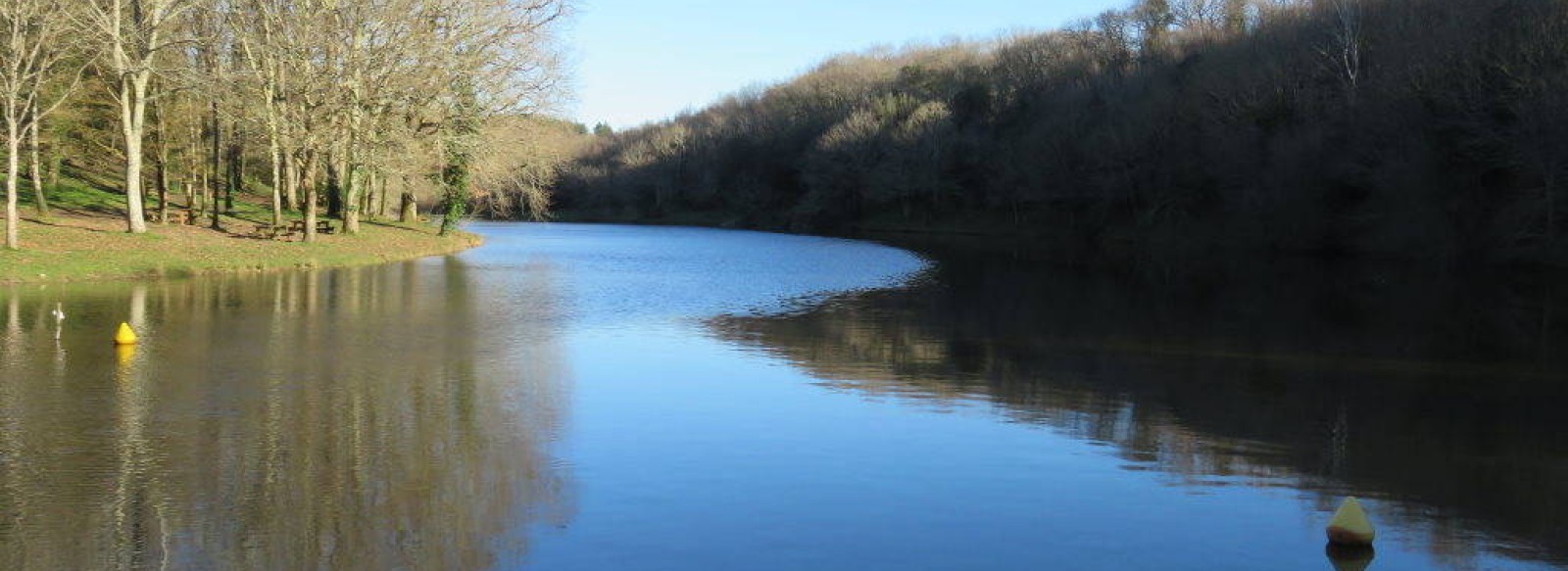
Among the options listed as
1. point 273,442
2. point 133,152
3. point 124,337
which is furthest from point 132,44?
point 273,442

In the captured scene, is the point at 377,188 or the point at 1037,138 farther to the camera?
the point at 1037,138

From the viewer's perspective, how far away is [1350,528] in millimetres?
8305

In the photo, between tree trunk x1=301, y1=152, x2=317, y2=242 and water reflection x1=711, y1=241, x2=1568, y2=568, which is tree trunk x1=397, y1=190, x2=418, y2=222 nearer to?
tree trunk x1=301, y1=152, x2=317, y2=242

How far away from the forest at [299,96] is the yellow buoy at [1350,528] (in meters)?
29.8

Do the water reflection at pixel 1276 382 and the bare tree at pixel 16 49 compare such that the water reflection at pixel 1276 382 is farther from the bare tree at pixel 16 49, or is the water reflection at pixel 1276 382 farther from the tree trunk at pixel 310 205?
the tree trunk at pixel 310 205

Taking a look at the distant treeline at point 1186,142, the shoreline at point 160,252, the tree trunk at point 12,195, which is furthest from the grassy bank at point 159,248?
the distant treeline at point 1186,142

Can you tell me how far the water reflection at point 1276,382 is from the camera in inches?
402

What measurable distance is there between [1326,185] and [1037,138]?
30473mm

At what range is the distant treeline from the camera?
139ft

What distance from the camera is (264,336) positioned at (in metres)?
18.0

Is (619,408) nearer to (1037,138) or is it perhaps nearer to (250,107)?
(250,107)

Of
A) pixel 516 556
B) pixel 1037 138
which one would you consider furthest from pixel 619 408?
pixel 1037 138

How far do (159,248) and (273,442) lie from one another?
23.1 metres

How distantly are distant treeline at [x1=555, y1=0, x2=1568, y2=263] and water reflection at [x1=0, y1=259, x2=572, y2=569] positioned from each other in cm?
3617
